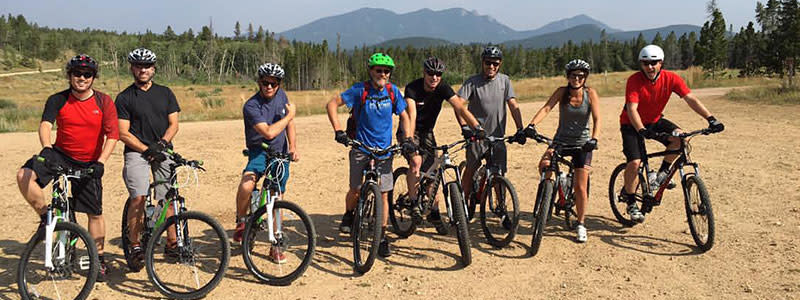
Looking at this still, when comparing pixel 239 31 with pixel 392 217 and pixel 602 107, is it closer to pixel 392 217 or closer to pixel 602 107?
pixel 602 107

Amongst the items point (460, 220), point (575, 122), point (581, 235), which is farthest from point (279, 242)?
point (575, 122)

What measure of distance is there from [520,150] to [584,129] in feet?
19.4

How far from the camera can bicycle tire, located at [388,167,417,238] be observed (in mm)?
5895

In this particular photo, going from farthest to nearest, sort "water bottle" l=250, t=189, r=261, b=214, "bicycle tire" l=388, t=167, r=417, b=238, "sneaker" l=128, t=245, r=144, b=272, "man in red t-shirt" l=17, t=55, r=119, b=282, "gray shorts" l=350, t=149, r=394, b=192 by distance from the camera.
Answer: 1. "bicycle tire" l=388, t=167, r=417, b=238
2. "gray shorts" l=350, t=149, r=394, b=192
3. "water bottle" l=250, t=189, r=261, b=214
4. "sneaker" l=128, t=245, r=144, b=272
5. "man in red t-shirt" l=17, t=55, r=119, b=282

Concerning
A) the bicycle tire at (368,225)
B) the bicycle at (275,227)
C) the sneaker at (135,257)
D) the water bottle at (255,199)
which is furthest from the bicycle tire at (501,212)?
the sneaker at (135,257)

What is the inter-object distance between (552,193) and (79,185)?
4.40 metres

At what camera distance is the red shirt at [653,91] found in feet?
18.8

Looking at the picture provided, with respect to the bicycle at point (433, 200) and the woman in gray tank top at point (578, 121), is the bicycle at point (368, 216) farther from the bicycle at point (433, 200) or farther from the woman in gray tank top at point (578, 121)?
the woman in gray tank top at point (578, 121)

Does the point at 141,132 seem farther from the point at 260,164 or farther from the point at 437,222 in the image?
the point at 437,222

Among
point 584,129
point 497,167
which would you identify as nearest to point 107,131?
point 497,167

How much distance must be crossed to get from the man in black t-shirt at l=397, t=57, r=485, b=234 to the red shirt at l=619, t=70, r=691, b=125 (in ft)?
5.80

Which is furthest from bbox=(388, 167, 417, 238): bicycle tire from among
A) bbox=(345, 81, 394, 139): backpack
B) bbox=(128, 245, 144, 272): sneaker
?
bbox=(128, 245, 144, 272): sneaker

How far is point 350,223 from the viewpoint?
6.08 m

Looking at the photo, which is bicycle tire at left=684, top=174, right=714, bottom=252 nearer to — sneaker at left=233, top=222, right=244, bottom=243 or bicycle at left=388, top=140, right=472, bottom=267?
bicycle at left=388, top=140, right=472, bottom=267
